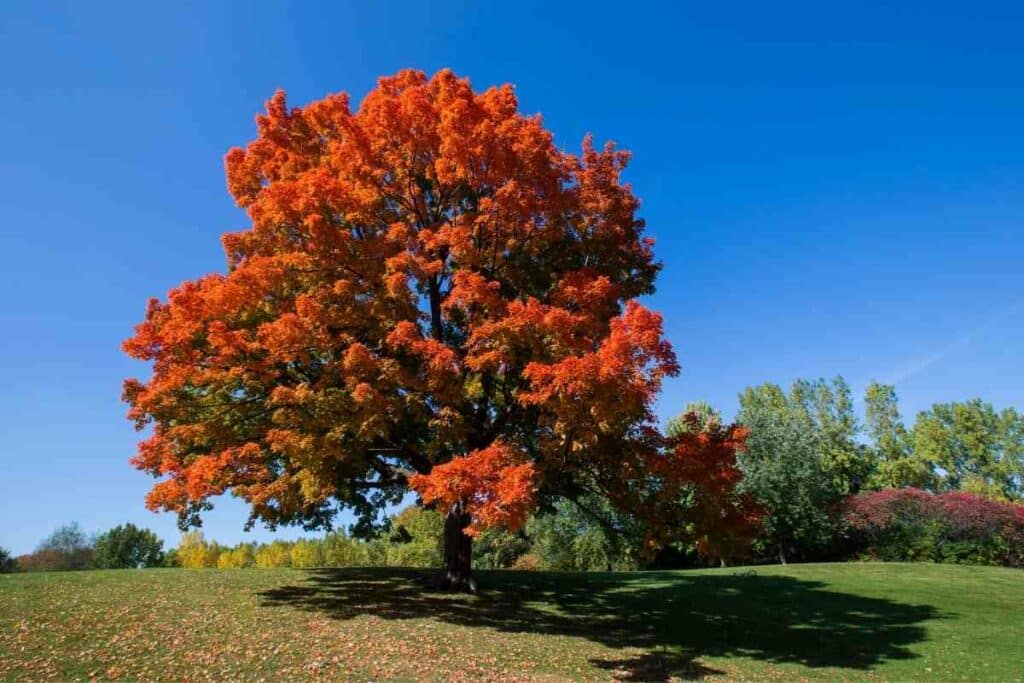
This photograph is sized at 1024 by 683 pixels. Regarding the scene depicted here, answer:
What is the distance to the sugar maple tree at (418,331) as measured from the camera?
11.4 meters

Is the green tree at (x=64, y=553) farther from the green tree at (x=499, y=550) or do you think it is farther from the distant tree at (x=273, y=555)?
the green tree at (x=499, y=550)

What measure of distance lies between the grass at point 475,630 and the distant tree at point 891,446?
133ft

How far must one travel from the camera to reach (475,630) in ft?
41.5

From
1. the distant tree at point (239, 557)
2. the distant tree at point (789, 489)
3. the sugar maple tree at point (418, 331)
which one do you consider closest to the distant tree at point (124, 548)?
the distant tree at point (239, 557)

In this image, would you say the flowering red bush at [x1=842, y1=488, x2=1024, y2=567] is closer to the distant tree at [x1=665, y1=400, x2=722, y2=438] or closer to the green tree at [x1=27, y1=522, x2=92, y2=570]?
the distant tree at [x1=665, y1=400, x2=722, y2=438]

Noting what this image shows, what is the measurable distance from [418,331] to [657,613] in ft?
36.7

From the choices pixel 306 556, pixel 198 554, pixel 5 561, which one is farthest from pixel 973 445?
pixel 5 561

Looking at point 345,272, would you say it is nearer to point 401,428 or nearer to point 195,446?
point 401,428

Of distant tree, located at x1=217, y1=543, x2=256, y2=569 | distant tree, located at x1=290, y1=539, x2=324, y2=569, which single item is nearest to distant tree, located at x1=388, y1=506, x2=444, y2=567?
distant tree, located at x1=290, y1=539, x2=324, y2=569

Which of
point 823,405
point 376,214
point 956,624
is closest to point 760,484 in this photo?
point 956,624

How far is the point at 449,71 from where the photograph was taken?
1468cm

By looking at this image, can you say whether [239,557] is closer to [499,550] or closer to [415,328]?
[499,550]

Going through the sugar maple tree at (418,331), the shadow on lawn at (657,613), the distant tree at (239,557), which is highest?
the sugar maple tree at (418,331)

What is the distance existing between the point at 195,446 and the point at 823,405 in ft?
217
